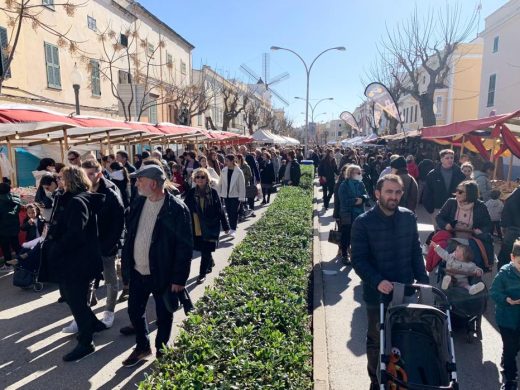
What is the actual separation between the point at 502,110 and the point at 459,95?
1415cm

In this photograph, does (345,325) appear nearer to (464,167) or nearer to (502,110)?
(464,167)

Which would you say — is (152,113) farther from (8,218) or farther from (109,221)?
(109,221)

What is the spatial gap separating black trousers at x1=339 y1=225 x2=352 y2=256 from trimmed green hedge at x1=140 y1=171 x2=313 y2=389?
4.97 feet

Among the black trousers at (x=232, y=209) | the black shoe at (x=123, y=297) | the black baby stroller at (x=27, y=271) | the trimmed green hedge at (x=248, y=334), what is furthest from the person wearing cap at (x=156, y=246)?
the black trousers at (x=232, y=209)

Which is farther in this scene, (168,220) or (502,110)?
(502,110)

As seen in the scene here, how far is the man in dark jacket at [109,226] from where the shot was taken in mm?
4453

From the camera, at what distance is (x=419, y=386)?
2346 millimetres

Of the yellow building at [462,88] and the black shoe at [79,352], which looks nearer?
the black shoe at [79,352]

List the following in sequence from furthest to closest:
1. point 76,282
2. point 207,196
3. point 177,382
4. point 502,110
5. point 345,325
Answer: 1. point 502,110
2. point 207,196
3. point 345,325
4. point 76,282
5. point 177,382

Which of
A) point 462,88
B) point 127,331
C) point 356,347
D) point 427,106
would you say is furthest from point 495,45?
point 127,331

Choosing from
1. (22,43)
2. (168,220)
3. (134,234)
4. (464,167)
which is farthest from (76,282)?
(22,43)

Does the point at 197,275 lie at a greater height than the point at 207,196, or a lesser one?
lesser

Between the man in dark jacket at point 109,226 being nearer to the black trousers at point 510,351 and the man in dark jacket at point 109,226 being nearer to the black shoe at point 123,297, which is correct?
the black shoe at point 123,297

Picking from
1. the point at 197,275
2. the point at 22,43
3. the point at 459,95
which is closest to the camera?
the point at 197,275
